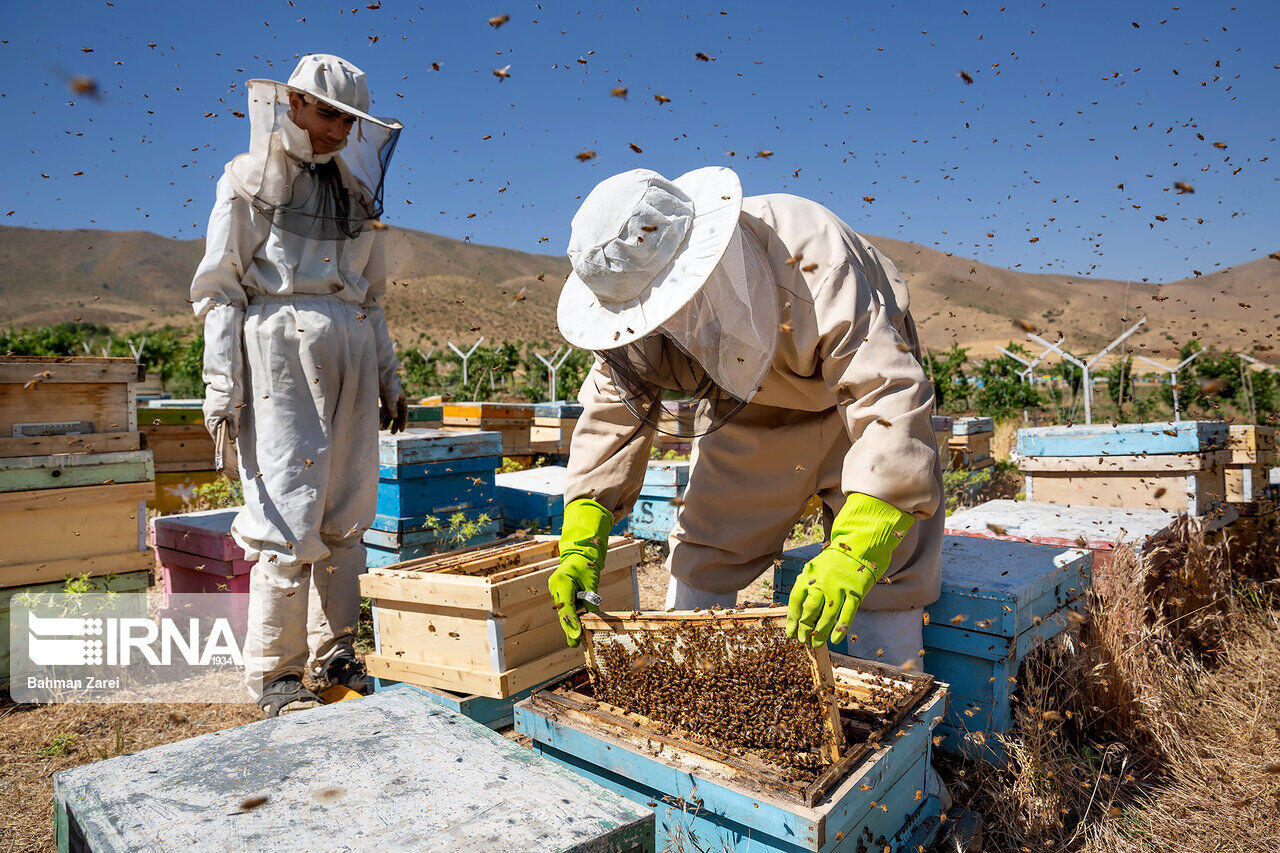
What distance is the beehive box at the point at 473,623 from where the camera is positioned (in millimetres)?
2924

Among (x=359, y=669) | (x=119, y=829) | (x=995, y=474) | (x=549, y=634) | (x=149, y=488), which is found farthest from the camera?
(x=995, y=474)

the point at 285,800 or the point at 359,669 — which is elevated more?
the point at 285,800

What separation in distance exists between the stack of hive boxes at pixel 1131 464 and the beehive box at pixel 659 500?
2606 mm

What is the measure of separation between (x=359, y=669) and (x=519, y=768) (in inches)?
101

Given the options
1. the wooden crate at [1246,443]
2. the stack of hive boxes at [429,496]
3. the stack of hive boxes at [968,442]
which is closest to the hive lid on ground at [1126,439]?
the wooden crate at [1246,443]

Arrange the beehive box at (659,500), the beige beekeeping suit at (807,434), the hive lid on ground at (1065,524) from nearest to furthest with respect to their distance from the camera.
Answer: the beige beekeeping suit at (807,434) < the hive lid on ground at (1065,524) < the beehive box at (659,500)

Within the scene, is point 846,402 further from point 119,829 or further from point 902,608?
point 119,829

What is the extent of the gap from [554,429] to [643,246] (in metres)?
7.93

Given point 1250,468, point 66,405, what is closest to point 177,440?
point 66,405

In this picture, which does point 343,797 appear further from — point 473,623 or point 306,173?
point 306,173

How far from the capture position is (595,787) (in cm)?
148

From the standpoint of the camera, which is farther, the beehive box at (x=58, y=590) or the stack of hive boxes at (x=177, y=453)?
the stack of hive boxes at (x=177, y=453)

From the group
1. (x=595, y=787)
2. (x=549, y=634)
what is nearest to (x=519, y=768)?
(x=595, y=787)

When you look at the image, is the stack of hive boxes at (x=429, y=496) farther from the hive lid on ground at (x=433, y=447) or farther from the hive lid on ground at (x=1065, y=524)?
the hive lid on ground at (x=1065, y=524)
